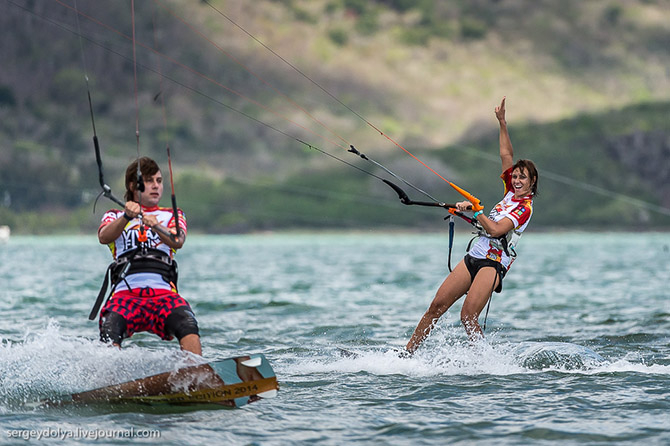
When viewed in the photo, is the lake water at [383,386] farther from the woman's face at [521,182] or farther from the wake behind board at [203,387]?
the woman's face at [521,182]

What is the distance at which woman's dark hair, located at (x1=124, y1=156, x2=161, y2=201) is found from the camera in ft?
23.0

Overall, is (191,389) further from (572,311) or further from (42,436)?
(572,311)

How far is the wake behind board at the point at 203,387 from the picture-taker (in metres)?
7.25

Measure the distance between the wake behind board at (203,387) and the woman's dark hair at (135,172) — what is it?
1.71m

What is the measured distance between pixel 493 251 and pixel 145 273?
427cm

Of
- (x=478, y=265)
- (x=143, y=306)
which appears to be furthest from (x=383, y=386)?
(x=143, y=306)

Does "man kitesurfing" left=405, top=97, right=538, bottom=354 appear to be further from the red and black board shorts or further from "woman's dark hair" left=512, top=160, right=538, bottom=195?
the red and black board shorts

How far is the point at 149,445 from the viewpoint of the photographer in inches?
248

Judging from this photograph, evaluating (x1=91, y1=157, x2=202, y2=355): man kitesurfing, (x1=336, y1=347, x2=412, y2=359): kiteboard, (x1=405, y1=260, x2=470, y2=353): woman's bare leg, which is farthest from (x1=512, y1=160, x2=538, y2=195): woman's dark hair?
(x1=91, y1=157, x2=202, y2=355): man kitesurfing

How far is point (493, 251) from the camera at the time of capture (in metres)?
9.33

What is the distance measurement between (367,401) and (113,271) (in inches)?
112

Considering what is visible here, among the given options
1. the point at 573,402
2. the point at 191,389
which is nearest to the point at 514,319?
the point at 573,402

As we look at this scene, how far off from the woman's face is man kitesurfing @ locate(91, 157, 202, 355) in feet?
13.3

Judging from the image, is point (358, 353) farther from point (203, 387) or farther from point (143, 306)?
point (143, 306)
